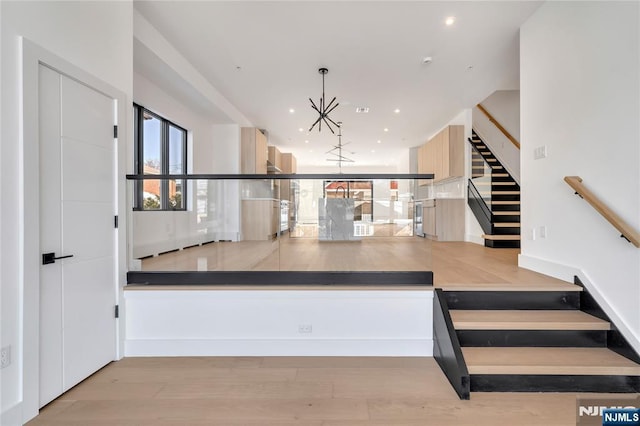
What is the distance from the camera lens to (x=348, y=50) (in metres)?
4.12

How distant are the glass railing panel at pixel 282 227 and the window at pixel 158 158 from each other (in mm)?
43

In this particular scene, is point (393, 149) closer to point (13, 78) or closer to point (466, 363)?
point (466, 363)

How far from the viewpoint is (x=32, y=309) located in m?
1.88

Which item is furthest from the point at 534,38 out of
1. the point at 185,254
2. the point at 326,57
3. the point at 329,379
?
the point at 185,254

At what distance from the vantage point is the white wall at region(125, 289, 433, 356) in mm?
2631

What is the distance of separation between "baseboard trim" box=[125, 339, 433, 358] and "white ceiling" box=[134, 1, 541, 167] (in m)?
3.46

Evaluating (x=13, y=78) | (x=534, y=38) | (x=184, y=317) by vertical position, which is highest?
(x=534, y=38)

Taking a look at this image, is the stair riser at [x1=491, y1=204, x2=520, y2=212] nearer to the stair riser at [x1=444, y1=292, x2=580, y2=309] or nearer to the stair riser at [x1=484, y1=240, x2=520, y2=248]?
the stair riser at [x1=484, y1=240, x2=520, y2=248]

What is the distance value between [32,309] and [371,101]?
234 inches

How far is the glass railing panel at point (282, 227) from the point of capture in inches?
110

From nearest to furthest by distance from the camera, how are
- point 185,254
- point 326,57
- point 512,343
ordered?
point 512,343 → point 185,254 → point 326,57

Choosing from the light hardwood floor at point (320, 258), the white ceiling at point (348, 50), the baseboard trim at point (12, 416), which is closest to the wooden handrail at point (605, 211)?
the light hardwood floor at point (320, 258)

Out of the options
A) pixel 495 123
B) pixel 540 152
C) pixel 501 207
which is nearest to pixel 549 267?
pixel 540 152

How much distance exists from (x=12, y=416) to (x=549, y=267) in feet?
15.2
